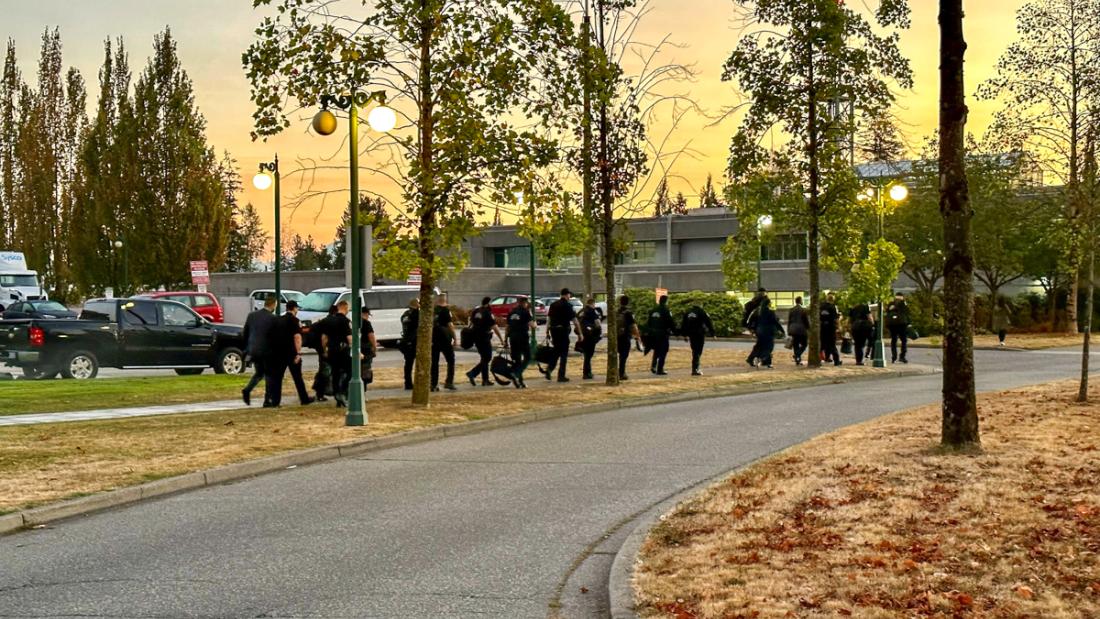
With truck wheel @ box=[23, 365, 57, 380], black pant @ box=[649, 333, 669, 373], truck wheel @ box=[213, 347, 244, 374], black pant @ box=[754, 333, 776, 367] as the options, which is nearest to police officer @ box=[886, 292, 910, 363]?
black pant @ box=[754, 333, 776, 367]

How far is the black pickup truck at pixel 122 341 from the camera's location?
21703mm

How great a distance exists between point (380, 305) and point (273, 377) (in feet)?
65.3

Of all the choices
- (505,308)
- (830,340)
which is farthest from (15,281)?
(830,340)

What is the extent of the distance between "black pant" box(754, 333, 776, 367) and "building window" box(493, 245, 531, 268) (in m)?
60.1

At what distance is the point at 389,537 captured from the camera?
315 inches

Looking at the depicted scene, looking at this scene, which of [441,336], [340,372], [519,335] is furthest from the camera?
→ [519,335]

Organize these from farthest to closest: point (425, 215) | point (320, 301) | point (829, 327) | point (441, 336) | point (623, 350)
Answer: point (320, 301)
point (829, 327)
point (623, 350)
point (441, 336)
point (425, 215)

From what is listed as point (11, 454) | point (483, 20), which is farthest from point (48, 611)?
point (483, 20)

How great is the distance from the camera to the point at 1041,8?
18.5 m

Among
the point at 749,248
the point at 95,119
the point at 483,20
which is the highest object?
the point at 95,119

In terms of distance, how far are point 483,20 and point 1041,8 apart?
967cm

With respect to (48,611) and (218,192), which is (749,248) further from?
(218,192)

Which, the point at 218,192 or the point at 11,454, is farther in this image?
the point at 218,192

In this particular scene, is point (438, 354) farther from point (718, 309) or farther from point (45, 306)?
point (718, 309)
